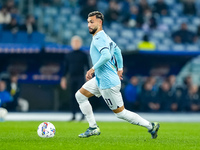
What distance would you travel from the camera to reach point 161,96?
18875mm

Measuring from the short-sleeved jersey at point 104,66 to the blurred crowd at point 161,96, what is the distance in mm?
10545

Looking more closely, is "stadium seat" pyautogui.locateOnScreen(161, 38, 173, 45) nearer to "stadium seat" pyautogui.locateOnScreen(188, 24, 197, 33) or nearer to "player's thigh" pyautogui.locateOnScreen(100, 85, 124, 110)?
"stadium seat" pyautogui.locateOnScreen(188, 24, 197, 33)

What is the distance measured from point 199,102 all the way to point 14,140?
1305cm

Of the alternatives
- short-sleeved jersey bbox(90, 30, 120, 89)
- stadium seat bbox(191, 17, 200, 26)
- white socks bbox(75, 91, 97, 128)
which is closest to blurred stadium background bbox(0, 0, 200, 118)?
stadium seat bbox(191, 17, 200, 26)

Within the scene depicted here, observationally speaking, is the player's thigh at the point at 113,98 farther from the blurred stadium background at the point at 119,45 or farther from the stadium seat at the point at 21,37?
the stadium seat at the point at 21,37

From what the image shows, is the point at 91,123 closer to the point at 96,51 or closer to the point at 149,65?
the point at 96,51

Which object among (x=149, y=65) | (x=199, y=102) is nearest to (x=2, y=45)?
(x=149, y=65)

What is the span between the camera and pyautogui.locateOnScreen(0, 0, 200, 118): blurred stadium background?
18.5 meters

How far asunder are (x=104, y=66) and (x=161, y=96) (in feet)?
37.6

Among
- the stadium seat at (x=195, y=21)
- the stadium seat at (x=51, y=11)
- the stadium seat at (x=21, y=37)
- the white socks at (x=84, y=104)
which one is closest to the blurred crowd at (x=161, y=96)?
the stadium seat at (x=21, y=37)

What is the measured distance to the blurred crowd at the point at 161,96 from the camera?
1844cm

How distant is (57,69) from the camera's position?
19.0 meters

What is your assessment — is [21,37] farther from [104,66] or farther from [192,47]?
[104,66]

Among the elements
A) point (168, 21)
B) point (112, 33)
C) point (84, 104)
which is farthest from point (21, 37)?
point (84, 104)
